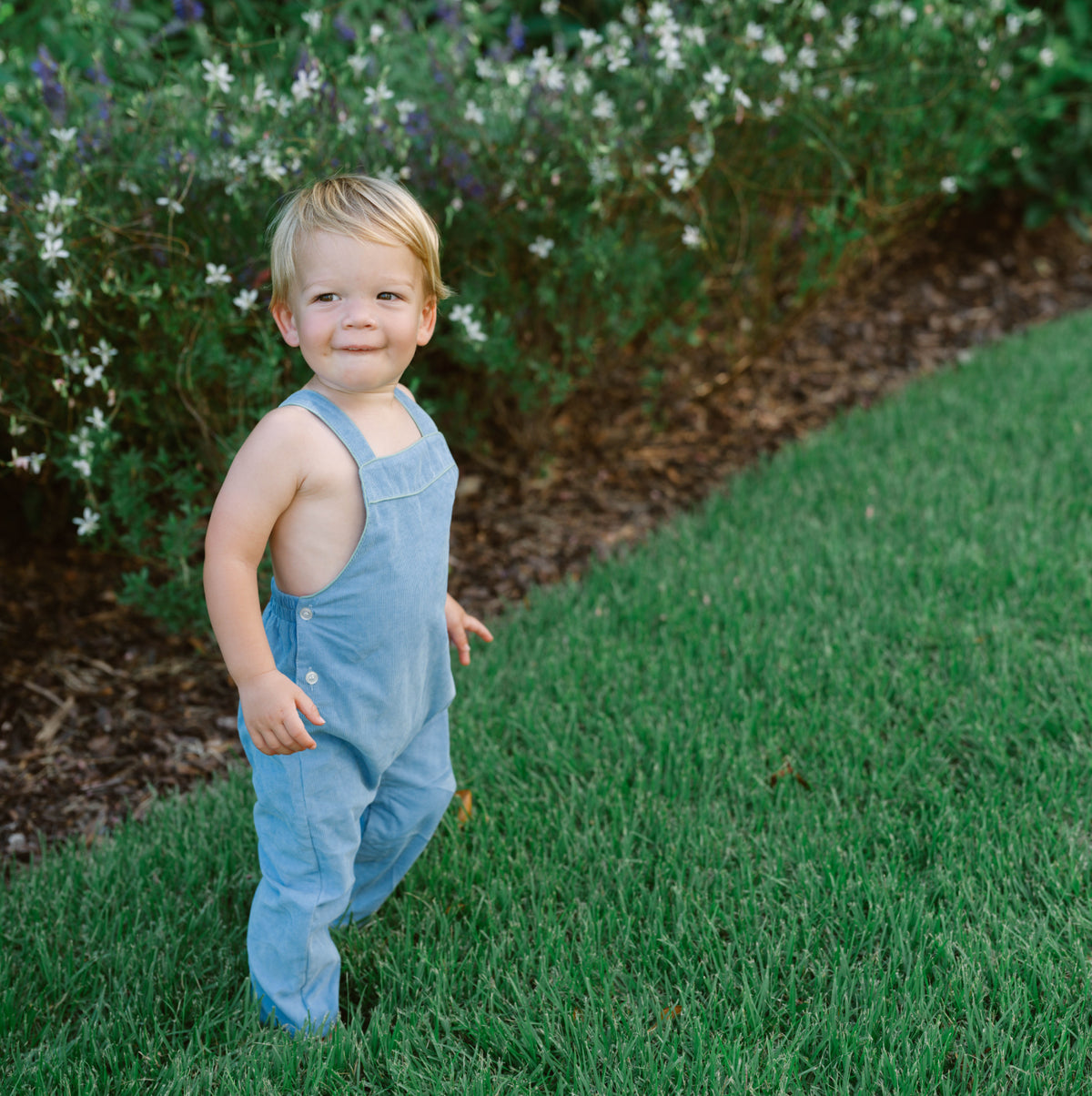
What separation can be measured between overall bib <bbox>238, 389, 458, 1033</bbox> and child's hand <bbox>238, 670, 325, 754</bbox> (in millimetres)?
92

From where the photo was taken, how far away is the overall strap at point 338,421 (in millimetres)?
1792

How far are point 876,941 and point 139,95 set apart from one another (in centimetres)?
281

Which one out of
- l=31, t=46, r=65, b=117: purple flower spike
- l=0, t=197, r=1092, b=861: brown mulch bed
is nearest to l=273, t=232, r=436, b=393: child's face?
l=0, t=197, r=1092, b=861: brown mulch bed

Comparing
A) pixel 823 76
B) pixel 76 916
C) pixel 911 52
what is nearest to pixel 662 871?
pixel 76 916

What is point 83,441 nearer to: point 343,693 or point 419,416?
point 419,416

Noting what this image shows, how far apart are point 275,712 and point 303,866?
14.0 inches

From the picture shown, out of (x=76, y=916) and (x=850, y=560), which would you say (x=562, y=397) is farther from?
(x=76, y=916)

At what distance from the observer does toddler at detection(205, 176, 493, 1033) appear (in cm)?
174

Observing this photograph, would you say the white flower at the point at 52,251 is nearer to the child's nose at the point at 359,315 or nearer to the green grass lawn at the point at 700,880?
the child's nose at the point at 359,315

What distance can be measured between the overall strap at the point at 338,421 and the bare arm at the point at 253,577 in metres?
0.06

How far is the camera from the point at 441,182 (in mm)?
3531

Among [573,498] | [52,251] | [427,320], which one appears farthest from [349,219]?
[573,498]

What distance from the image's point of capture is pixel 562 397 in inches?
160

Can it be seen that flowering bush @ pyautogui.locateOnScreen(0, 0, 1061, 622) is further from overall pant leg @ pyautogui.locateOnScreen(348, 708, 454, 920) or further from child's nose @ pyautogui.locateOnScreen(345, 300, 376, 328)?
overall pant leg @ pyautogui.locateOnScreen(348, 708, 454, 920)
